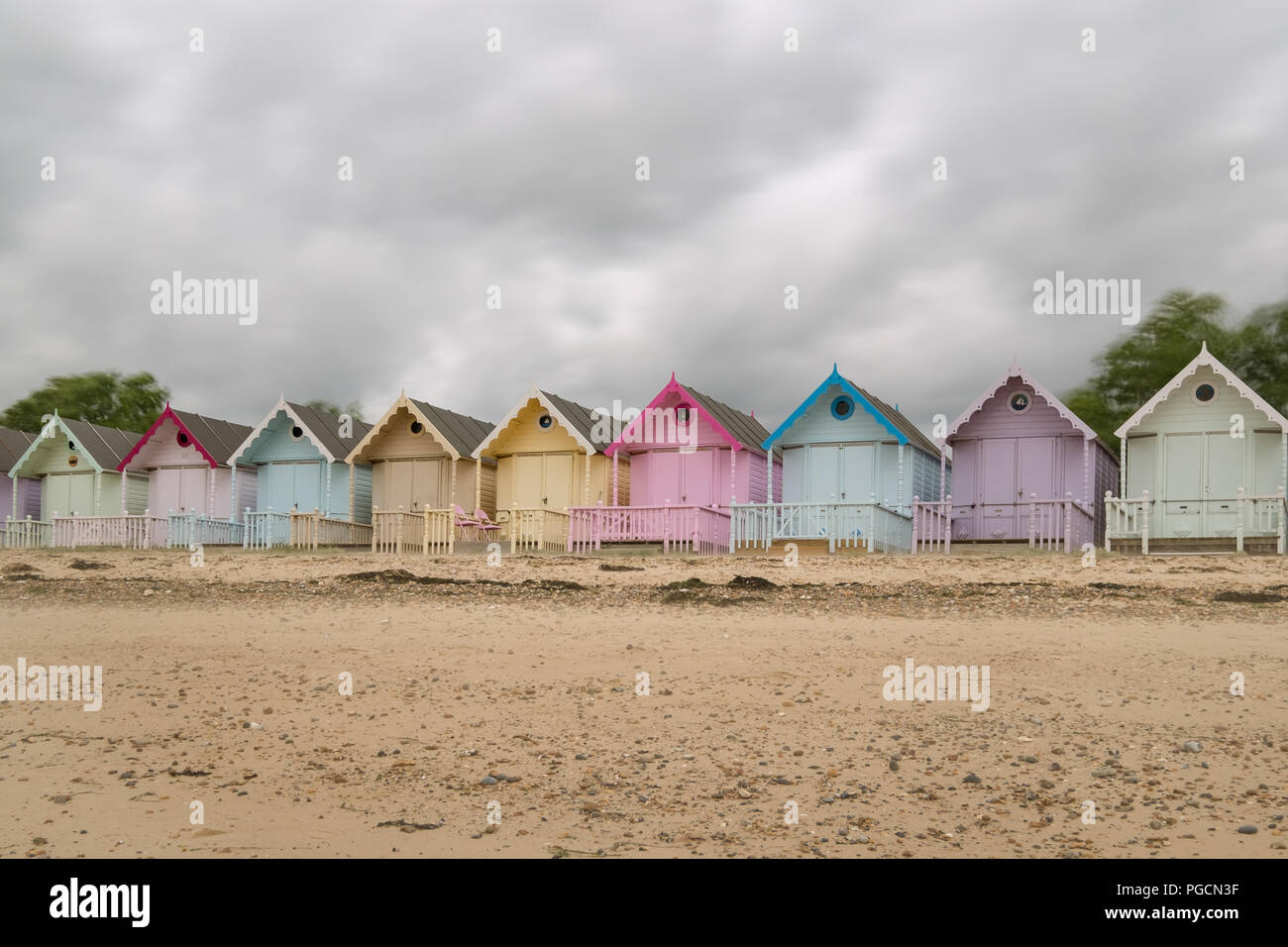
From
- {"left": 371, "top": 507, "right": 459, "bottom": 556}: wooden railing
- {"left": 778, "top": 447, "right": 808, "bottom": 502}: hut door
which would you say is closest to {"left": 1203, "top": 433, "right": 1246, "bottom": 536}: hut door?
{"left": 778, "top": 447, "right": 808, "bottom": 502}: hut door

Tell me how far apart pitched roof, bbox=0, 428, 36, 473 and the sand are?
2409cm

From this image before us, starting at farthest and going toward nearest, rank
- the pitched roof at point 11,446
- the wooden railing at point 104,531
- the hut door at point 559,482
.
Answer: the pitched roof at point 11,446 → the wooden railing at point 104,531 → the hut door at point 559,482

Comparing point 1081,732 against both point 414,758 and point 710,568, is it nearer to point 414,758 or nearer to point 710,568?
point 414,758

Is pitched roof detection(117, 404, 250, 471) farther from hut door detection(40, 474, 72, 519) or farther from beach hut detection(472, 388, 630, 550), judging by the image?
beach hut detection(472, 388, 630, 550)

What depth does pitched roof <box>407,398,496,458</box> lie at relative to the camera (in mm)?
33844

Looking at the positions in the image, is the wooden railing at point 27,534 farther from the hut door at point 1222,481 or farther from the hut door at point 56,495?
the hut door at point 1222,481

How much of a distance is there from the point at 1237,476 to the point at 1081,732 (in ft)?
56.2

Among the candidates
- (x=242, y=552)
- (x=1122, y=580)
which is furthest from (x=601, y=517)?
(x=1122, y=580)

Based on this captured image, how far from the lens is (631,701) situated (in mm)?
13258

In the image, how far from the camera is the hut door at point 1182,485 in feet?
88.1

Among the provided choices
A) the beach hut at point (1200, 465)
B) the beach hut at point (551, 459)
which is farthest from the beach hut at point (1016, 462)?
the beach hut at point (551, 459)

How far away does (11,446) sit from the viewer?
42312 mm

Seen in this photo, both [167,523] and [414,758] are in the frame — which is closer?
[414,758]

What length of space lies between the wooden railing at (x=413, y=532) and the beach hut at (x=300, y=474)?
3818 millimetres
